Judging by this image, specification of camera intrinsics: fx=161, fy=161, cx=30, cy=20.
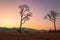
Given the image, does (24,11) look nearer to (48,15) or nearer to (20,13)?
(20,13)

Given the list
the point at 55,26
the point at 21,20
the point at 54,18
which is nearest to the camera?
the point at 21,20

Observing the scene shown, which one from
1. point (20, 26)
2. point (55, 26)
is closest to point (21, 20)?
point (20, 26)

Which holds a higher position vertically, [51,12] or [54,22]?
[51,12]

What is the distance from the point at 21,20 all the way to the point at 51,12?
540 inches

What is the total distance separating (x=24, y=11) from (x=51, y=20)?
37.7 feet

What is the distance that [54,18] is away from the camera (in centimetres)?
5453

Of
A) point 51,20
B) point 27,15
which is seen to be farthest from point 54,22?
point 27,15

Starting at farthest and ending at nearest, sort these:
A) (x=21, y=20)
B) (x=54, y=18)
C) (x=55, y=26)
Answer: (x=54, y=18), (x=55, y=26), (x=21, y=20)

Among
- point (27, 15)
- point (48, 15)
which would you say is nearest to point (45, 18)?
point (48, 15)

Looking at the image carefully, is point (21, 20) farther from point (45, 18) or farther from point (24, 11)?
point (45, 18)

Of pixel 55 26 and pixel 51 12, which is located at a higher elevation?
pixel 51 12

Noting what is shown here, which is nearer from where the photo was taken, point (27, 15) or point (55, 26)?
point (27, 15)

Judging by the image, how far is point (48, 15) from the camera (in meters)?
55.2

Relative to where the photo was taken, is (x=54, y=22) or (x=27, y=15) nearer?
(x=27, y=15)
